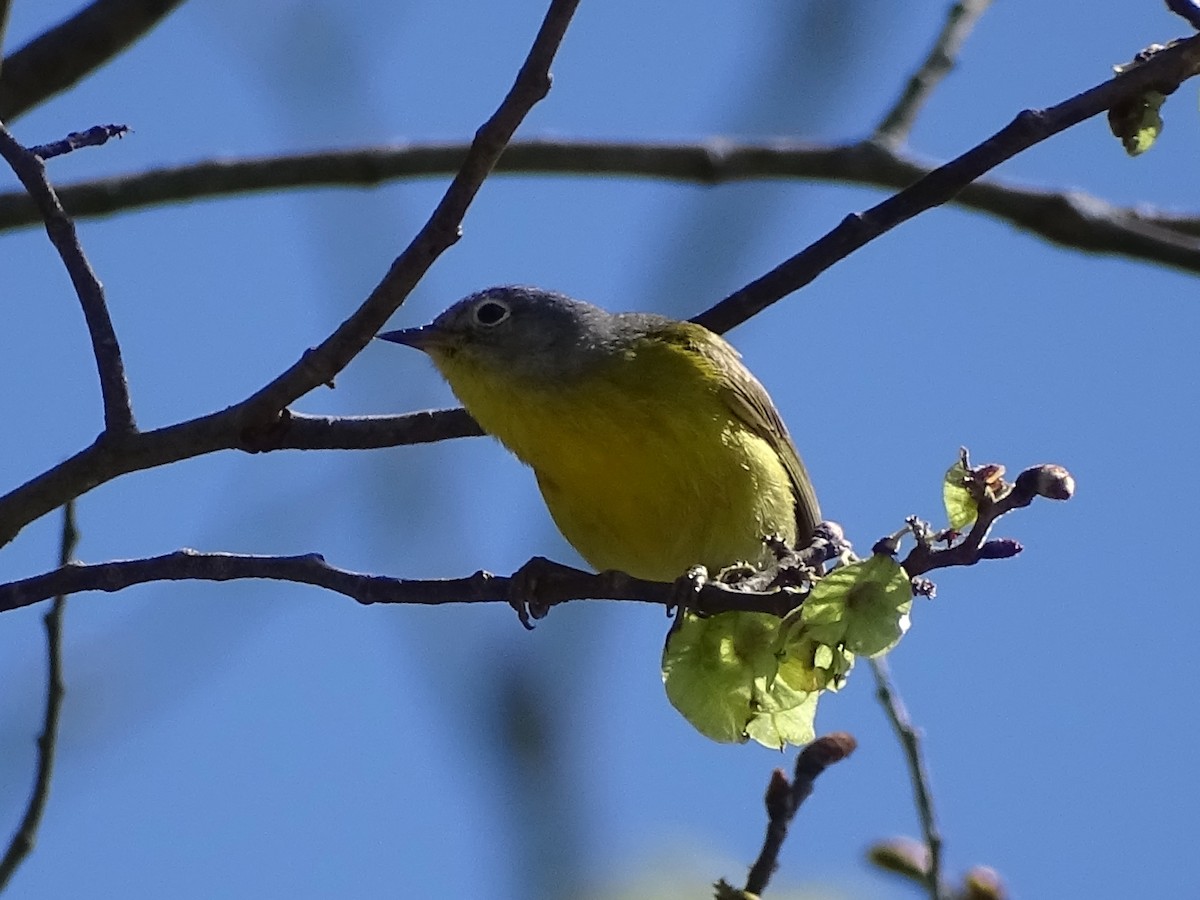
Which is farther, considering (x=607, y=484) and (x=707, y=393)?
(x=707, y=393)

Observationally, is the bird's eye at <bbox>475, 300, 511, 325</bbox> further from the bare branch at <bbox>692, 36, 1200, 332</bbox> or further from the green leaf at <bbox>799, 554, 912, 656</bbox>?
the green leaf at <bbox>799, 554, 912, 656</bbox>

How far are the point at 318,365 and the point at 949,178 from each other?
1.38 metres

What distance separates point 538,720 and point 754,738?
48cm

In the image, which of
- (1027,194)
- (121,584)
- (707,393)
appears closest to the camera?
(121,584)

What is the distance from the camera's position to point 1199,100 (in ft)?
10.1

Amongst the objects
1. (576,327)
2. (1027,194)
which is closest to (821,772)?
(576,327)

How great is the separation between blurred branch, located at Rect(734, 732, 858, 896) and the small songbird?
155cm

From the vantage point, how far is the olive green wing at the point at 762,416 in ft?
17.7

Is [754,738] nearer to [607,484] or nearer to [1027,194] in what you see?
[607,484]

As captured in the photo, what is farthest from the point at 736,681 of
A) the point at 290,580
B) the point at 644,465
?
the point at 644,465

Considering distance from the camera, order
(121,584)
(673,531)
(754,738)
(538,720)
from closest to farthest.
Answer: (121,584) → (754,738) → (538,720) → (673,531)

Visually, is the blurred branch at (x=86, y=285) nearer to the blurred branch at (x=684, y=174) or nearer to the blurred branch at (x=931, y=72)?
the blurred branch at (x=684, y=174)

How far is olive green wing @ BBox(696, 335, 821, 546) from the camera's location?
5398mm

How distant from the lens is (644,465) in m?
4.76
